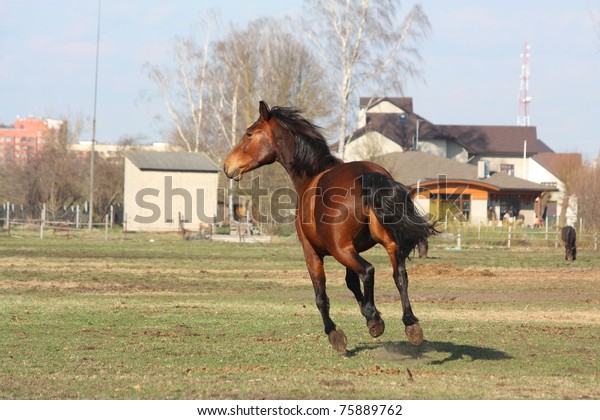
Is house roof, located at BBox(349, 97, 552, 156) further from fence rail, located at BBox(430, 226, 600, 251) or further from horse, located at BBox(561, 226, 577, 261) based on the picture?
horse, located at BBox(561, 226, 577, 261)

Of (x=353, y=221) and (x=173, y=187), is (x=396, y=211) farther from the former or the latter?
(x=173, y=187)

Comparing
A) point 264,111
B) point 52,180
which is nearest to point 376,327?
point 264,111

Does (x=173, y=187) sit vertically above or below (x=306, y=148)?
above

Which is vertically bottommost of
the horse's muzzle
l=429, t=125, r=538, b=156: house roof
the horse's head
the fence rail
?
the fence rail

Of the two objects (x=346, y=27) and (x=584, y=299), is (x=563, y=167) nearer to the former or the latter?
(x=346, y=27)

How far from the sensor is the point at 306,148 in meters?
11.7

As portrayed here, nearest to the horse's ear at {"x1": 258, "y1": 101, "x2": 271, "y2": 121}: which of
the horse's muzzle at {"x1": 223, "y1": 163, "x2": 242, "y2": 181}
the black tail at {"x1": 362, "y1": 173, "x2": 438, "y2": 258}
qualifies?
the horse's muzzle at {"x1": 223, "y1": 163, "x2": 242, "y2": 181}

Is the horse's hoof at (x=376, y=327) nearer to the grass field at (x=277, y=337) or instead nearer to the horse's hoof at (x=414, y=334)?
the grass field at (x=277, y=337)

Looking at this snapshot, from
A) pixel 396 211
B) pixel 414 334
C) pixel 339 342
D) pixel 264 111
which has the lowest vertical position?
pixel 339 342

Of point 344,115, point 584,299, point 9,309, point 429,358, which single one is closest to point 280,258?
point 344,115

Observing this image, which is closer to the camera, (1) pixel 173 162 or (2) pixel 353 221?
(2) pixel 353 221

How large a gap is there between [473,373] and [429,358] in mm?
1201

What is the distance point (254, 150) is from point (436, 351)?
339 centimetres

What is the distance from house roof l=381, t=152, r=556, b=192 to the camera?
72.2 metres
